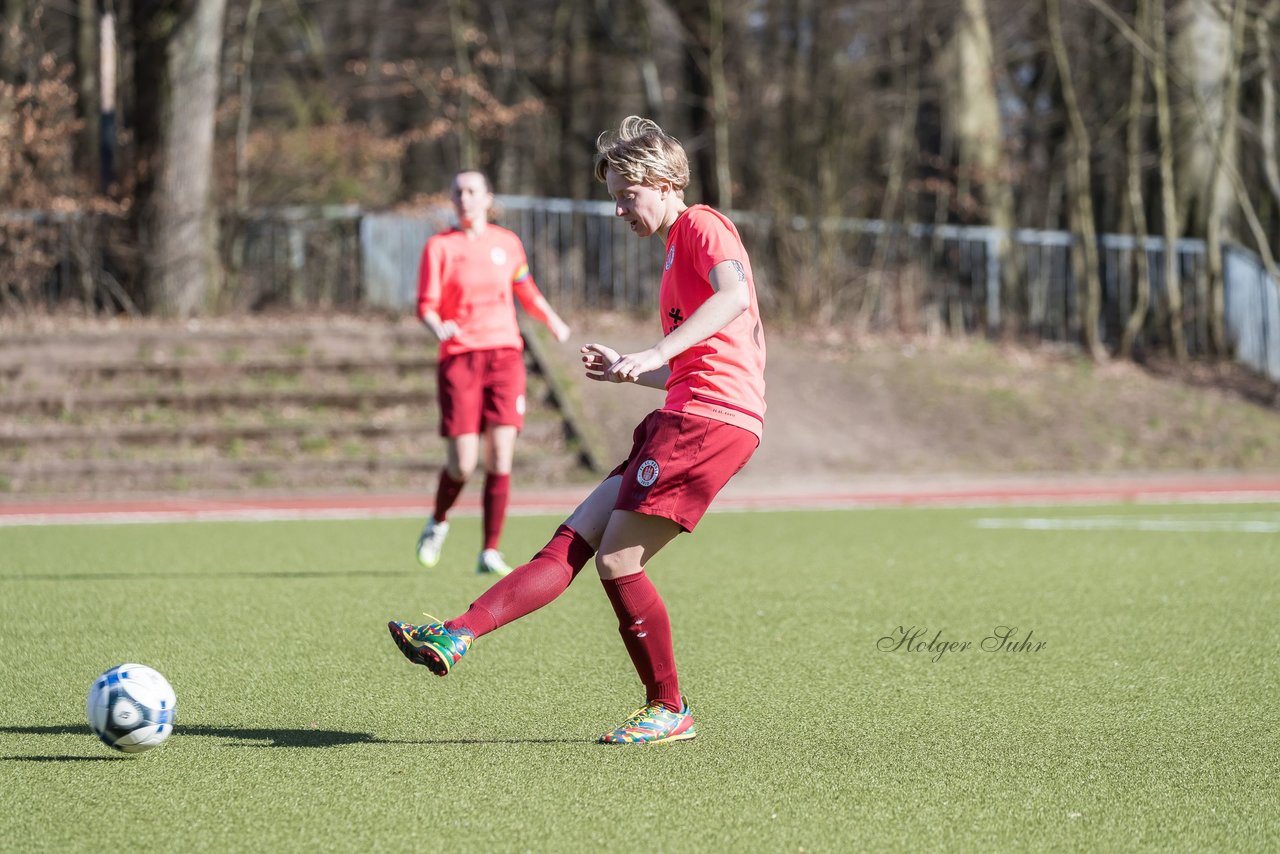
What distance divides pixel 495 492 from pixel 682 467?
14.3 feet

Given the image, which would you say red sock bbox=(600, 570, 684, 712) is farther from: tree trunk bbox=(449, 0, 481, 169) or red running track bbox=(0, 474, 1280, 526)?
tree trunk bbox=(449, 0, 481, 169)

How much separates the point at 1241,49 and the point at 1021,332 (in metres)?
5.00

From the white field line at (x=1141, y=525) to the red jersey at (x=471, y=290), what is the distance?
15.2 feet

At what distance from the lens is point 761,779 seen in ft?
14.4

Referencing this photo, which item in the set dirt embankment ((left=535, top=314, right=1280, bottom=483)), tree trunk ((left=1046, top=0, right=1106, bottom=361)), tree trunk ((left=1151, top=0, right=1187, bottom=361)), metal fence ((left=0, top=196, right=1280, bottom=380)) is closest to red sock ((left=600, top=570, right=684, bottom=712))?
dirt embankment ((left=535, top=314, right=1280, bottom=483))

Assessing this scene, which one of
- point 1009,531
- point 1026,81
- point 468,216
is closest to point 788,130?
point 1026,81

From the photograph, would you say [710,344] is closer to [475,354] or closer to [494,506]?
[475,354]

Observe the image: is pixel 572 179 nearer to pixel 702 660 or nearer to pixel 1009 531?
pixel 1009 531

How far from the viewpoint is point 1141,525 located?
11766 millimetres

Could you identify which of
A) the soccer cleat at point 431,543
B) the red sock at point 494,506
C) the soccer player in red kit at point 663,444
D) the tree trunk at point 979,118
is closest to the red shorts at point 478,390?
the red sock at point 494,506

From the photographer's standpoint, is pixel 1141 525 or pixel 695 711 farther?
pixel 1141 525

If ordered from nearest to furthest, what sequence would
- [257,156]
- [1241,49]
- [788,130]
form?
[1241,49] < [257,156] < [788,130]

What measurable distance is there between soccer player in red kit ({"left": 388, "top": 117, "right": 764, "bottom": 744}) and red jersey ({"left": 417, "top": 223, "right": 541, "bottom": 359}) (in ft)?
13.0

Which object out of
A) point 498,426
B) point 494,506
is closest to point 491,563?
point 494,506
